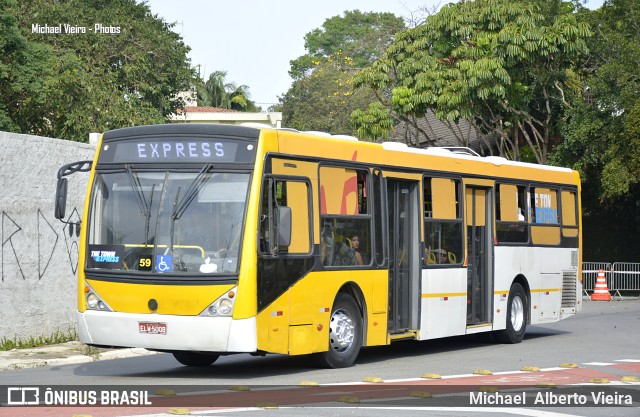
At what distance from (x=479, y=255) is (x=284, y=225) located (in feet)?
20.6

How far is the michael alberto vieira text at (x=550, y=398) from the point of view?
37.2ft

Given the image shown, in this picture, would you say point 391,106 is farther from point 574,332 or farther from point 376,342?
point 376,342

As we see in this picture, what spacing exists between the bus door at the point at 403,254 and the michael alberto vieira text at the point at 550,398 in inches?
175

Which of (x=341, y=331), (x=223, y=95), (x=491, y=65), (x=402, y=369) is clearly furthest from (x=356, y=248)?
(x=223, y=95)

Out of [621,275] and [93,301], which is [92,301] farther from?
[621,275]

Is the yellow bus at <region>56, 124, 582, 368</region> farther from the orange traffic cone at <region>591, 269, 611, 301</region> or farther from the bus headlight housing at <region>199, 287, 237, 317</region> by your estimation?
the orange traffic cone at <region>591, 269, 611, 301</region>

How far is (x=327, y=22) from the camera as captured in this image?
4220 inches

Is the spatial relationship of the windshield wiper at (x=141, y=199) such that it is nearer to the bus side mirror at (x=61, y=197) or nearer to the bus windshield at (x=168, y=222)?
the bus windshield at (x=168, y=222)

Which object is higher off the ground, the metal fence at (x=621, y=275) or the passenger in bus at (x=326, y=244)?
the passenger in bus at (x=326, y=244)

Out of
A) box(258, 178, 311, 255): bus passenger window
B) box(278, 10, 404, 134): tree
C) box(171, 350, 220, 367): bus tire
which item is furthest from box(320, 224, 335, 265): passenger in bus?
box(278, 10, 404, 134): tree

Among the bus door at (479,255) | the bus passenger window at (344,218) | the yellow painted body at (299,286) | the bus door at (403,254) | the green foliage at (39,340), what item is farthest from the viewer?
the bus door at (479,255)

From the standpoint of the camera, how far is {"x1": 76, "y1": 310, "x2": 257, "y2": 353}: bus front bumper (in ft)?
42.1

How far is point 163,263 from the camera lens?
43.3 feet

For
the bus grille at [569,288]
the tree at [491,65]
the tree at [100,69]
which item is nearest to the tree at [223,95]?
the tree at [100,69]
